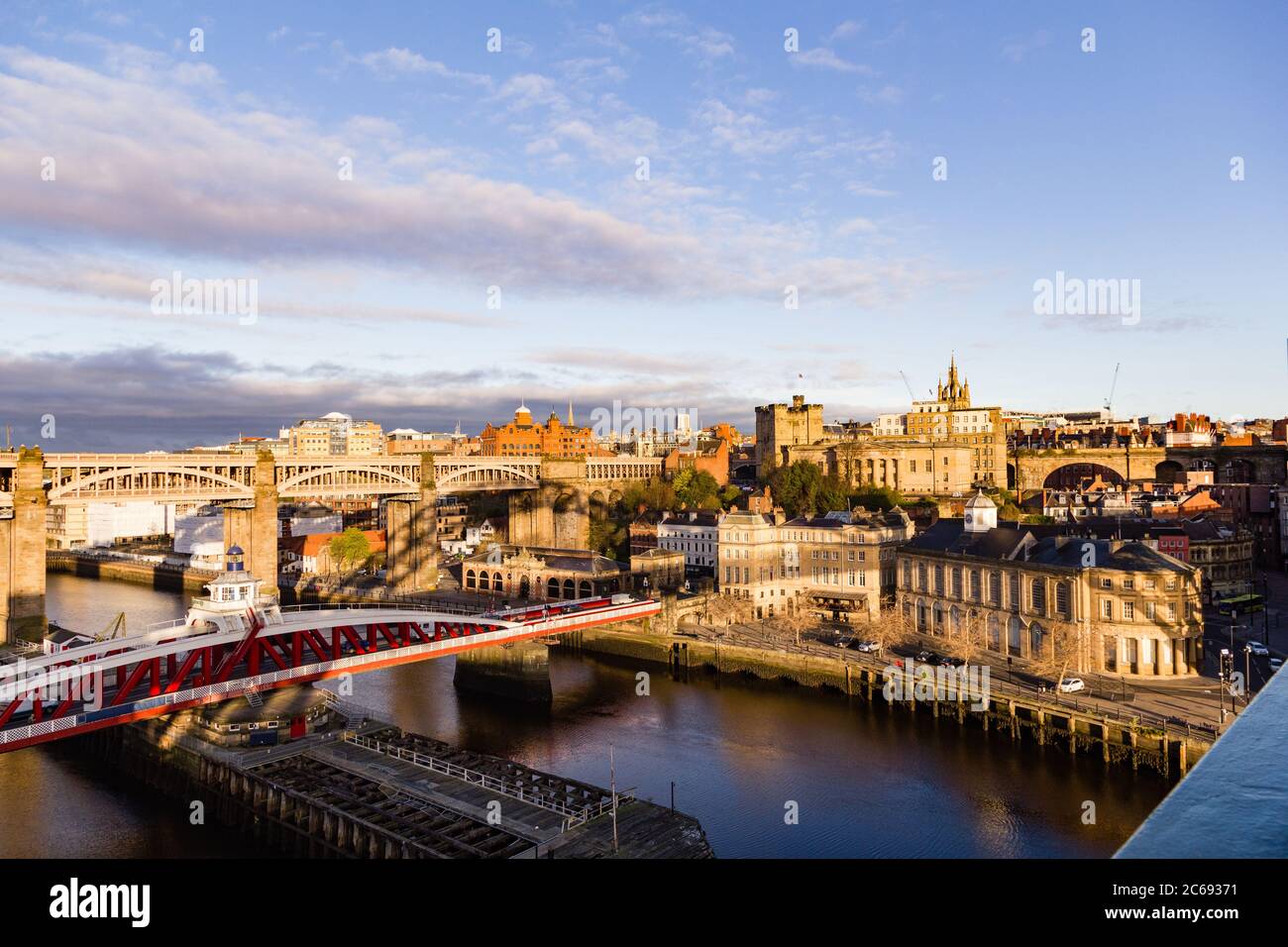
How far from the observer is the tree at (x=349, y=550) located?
55531mm

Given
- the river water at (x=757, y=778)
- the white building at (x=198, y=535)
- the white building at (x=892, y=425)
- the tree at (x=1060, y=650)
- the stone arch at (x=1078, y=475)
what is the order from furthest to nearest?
the white building at (x=892, y=425) → the stone arch at (x=1078, y=475) → the white building at (x=198, y=535) → the tree at (x=1060, y=650) → the river water at (x=757, y=778)

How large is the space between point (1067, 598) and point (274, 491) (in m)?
35.6

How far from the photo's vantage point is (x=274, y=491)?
43.3 meters

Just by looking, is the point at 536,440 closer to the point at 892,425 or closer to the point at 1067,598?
the point at 892,425

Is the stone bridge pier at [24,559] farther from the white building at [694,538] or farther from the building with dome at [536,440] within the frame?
the building with dome at [536,440]

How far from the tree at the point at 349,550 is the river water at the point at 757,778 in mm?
27303

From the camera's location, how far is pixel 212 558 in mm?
Result: 58469

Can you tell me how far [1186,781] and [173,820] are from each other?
1905 cm

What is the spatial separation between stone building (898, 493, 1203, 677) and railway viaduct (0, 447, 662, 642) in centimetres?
2913

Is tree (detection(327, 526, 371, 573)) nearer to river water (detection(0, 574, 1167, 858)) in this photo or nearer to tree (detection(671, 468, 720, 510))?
tree (detection(671, 468, 720, 510))

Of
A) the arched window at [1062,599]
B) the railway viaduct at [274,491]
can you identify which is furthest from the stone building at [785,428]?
the arched window at [1062,599]

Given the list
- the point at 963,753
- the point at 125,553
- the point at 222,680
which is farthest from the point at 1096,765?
the point at 125,553

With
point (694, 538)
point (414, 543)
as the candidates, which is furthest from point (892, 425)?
point (414, 543)
